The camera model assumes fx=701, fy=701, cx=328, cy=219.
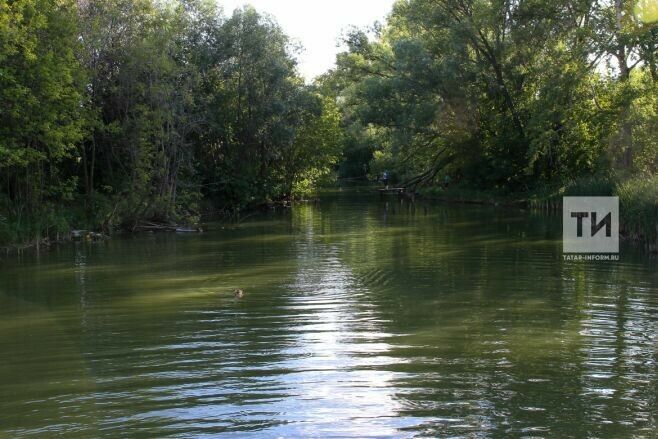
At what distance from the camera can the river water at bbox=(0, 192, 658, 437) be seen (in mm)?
6770

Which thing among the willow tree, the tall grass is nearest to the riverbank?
the tall grass

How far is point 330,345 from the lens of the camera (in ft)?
31.2

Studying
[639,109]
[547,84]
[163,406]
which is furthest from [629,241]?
[163,406]

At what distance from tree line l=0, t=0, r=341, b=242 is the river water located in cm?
359

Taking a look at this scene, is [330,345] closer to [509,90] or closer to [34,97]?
[34,97]

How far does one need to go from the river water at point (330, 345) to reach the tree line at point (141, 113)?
11.8 ft

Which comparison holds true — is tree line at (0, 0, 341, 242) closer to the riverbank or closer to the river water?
the river water

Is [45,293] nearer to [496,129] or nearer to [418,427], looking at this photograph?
[418,427]

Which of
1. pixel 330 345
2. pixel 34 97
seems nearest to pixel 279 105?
pixel 34 97

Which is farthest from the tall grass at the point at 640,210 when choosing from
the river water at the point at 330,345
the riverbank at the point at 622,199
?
the river water at the point at 330,345

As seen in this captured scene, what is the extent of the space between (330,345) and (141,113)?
17807 millimetres

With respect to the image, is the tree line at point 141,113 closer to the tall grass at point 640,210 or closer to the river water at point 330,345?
the river water at point 330,345

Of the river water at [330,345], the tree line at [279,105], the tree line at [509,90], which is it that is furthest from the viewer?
the tree line at [509,90]

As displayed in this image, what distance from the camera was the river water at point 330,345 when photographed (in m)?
6.77
